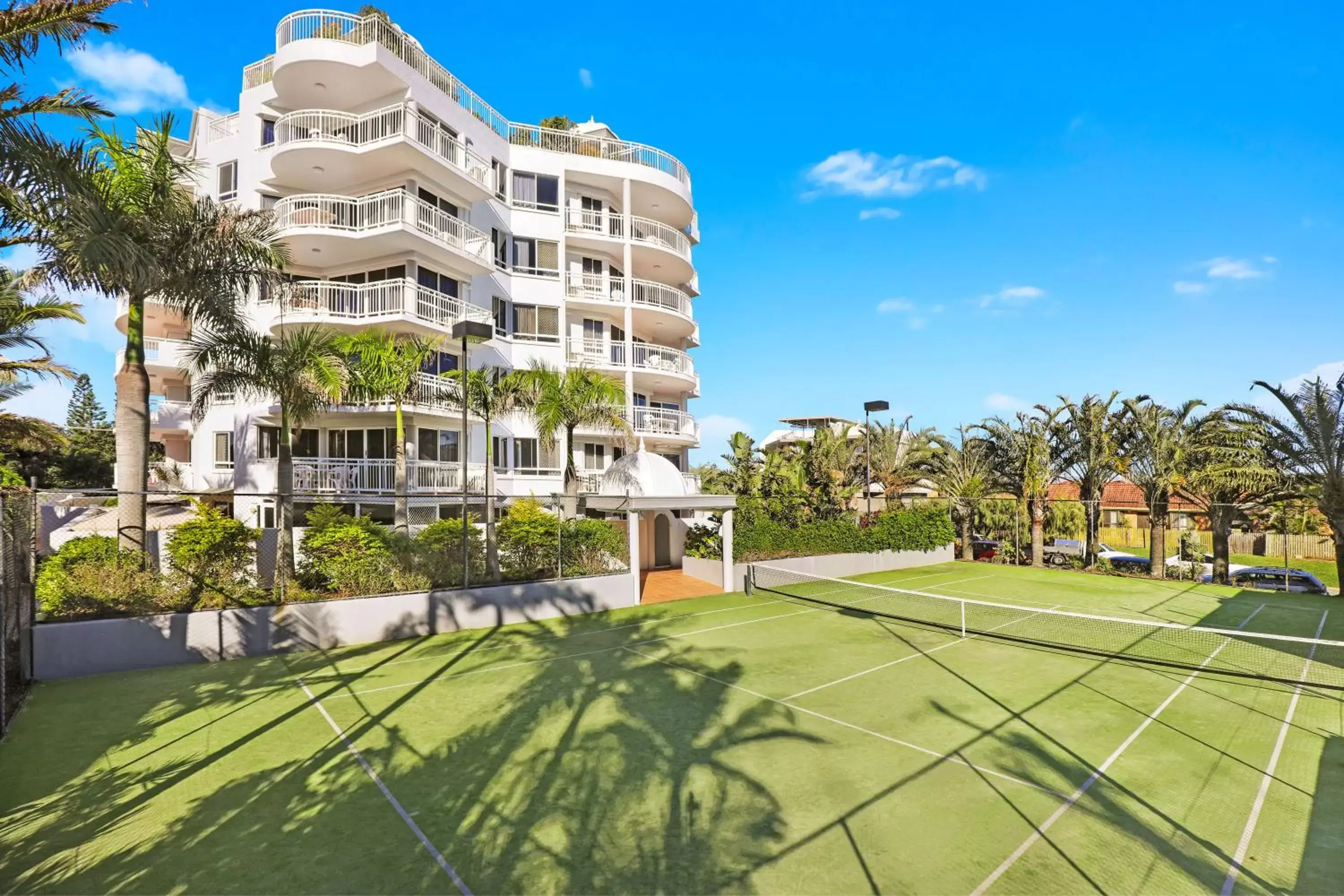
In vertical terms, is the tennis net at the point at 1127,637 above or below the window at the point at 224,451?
below

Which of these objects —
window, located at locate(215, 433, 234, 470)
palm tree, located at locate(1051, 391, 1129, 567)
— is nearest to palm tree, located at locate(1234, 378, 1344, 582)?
palm tree, located at locate(1051, 391, 1129, 567)

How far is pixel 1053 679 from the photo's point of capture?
11773mm

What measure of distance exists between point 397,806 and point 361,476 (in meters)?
18.7

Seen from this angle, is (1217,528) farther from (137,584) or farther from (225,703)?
(137,584)

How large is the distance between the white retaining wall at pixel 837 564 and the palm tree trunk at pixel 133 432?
52.9 ft

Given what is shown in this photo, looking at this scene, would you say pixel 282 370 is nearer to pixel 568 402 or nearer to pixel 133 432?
pixel 133 432

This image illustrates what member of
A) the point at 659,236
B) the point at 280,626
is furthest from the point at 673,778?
the point at 659,236

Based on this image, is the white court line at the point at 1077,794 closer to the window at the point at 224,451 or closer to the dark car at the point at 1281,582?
the dark car at the point at 1281,582

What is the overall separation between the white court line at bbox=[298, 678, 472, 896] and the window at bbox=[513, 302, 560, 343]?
67.6ft

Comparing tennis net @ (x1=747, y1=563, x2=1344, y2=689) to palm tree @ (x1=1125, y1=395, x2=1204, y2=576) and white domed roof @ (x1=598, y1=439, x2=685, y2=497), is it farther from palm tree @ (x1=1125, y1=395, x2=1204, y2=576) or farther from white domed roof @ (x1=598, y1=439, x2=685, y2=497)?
palm tree @ (x1=1125, y1=395, x2=1204, y2=576)

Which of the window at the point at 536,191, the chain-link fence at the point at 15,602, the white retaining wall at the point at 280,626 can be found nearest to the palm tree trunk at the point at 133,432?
the chain-link fence at the point at 15,602

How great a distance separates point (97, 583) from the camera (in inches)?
491

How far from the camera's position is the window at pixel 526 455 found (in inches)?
1091

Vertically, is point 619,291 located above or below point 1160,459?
above
